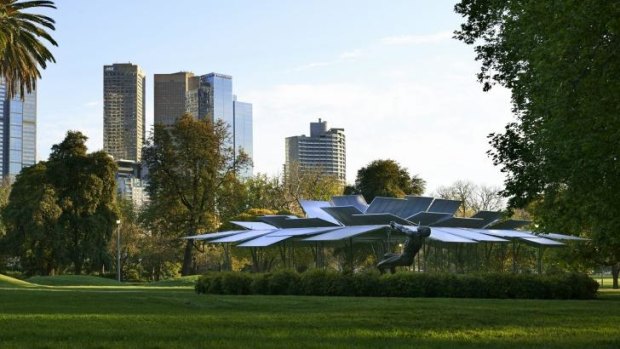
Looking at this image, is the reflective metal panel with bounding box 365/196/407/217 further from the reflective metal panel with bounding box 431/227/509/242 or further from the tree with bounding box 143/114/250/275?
the tree with bounding box 143/114/250/275

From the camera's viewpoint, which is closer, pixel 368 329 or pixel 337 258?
pixel 368 329

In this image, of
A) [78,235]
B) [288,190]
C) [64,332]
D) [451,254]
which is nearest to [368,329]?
[64,332]

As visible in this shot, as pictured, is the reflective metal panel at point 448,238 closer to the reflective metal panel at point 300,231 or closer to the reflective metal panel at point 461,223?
the reflective metal panel at point 461,223

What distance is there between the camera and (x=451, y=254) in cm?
4862

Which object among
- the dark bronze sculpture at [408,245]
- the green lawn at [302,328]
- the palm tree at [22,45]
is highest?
the palm tree at [22,45]

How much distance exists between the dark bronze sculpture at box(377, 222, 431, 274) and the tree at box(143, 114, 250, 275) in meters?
31.9

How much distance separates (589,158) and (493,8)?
6.79m

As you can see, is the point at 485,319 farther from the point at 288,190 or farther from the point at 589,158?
the point at 288,190

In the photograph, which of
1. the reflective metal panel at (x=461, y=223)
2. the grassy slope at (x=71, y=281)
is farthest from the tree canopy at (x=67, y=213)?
the reflective metal panel at (x=461, y=223)

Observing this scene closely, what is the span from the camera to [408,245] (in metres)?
30.1

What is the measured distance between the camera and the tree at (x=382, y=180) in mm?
64875

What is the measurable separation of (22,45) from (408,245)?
1809 cm

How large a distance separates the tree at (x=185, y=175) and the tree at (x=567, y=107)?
42513 mm

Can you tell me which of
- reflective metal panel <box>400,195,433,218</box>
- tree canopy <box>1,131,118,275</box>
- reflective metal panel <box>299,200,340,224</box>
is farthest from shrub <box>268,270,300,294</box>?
tree canopy <box>1,131,118,275</box>
